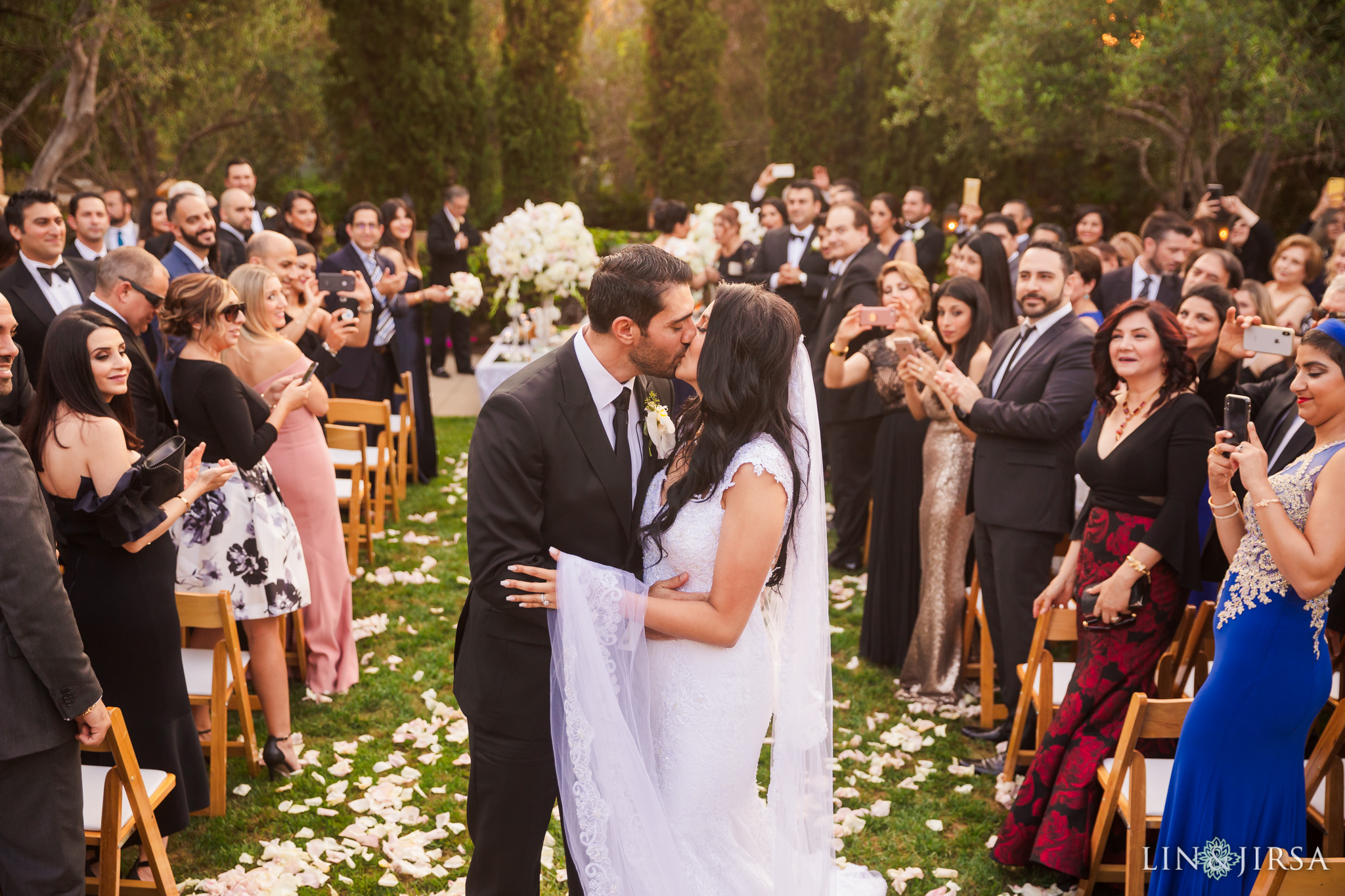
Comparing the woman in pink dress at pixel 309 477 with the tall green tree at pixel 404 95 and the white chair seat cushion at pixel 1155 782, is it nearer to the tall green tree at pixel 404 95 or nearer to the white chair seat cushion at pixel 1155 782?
the white chair seat cushion at pixel 1155 782

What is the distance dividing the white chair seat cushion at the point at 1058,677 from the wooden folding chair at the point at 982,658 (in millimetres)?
380

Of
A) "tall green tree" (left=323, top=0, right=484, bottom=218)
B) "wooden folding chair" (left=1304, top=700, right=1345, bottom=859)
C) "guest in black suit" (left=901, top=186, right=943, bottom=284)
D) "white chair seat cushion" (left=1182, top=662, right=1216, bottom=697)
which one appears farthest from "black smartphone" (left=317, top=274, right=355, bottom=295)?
"tall green tree" (left=323, top=0, right=484, bottom=218)

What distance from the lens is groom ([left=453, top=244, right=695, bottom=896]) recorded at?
254cm

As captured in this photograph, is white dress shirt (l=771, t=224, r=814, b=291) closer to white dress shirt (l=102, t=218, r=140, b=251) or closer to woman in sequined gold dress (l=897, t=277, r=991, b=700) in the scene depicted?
woman in sequined gold dress (l=897, t=277, r=991, b=700)

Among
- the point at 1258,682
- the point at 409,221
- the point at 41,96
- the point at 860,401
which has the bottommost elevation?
the point at 1258,682

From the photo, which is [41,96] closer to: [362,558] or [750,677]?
[362,558]

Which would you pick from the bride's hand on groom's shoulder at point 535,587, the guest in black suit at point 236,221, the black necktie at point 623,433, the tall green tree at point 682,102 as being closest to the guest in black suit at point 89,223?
the guest in black suit at point 236,221

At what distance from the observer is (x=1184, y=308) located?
4613 millimetres

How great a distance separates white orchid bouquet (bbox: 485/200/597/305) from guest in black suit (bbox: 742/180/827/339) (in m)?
1.44

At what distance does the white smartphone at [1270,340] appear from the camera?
377 cm

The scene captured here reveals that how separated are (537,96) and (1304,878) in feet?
52.8

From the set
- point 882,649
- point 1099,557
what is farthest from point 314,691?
point 1099,557

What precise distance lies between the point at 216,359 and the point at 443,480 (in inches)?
182

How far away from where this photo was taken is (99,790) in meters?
3.07
